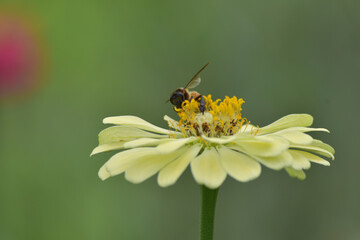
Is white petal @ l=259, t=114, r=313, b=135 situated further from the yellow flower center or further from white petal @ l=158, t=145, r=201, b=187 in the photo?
white petal @ l=158, t=145, r=201, b=187

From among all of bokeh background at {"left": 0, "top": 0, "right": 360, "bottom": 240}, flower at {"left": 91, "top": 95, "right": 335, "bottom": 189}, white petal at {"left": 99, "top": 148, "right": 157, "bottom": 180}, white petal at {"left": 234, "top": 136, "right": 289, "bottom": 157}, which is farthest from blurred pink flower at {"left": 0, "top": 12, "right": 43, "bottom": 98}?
white petal at {"left": 234, "top": 136, "right": 289, "bottom": 157}

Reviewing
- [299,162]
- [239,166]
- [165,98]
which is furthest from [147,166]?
[165,98]

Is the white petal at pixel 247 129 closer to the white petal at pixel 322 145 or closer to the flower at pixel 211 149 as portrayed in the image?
the flower at pixel 211 149

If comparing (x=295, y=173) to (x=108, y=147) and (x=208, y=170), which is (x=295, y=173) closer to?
(x=208, y=170)

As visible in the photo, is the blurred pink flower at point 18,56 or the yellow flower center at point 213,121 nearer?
the yellow flower center at point 213,121

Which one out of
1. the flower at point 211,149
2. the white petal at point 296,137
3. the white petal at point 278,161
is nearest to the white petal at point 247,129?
the flower at point 211,149
